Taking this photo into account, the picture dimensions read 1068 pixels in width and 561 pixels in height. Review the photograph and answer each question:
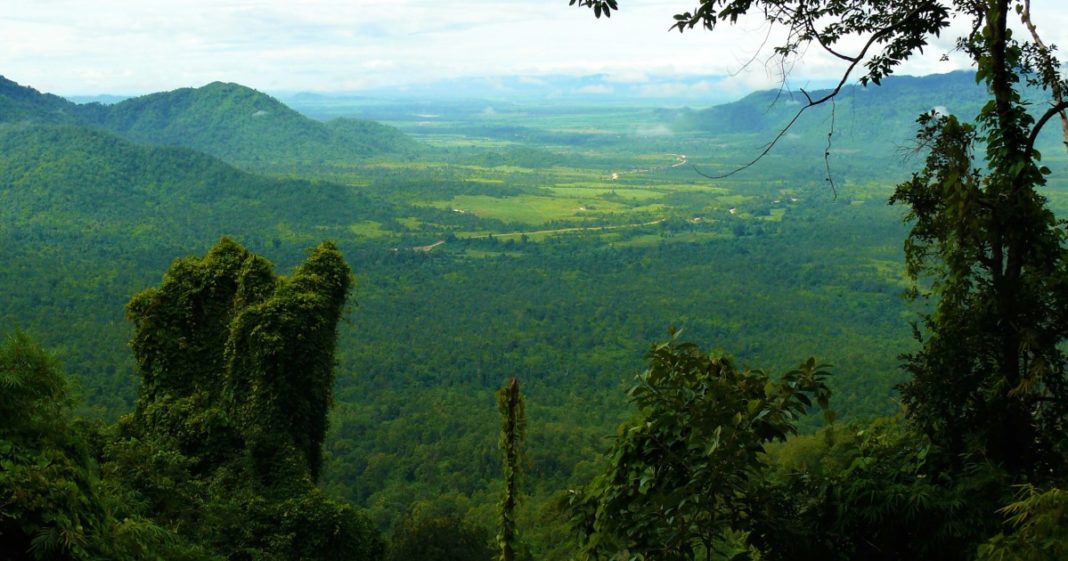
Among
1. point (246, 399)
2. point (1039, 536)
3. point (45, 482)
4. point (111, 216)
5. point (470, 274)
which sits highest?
point (1039, 536)

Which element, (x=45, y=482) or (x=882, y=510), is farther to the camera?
(x=45, y=482)

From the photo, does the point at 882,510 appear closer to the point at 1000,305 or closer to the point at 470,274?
the point at 1000,305

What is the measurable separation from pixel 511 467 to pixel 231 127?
155 m

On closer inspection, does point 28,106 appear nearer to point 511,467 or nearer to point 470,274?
point 470,274

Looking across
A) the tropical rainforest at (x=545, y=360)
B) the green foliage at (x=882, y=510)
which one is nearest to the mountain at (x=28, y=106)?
the tropical rainforest at (x=545, y=360)

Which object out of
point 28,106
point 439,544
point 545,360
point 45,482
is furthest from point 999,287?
point 28,106

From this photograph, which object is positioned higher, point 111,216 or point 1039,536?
point 1039,536

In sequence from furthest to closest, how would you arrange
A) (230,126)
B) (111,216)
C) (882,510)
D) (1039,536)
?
(230,126), (111,216), (882,510), (1039,536)

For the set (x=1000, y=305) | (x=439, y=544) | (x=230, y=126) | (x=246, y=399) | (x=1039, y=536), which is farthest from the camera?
(x=230, y=126)

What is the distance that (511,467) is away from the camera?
245 inches

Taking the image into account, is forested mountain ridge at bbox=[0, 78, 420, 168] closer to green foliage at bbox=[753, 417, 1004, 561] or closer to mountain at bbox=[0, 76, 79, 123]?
mountain at bbox=[0, 76, 79, 123]

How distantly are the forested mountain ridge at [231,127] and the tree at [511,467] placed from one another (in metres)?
135

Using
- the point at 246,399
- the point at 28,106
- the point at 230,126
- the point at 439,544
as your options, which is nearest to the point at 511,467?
the point at 246,399

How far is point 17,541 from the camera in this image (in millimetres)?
5891
